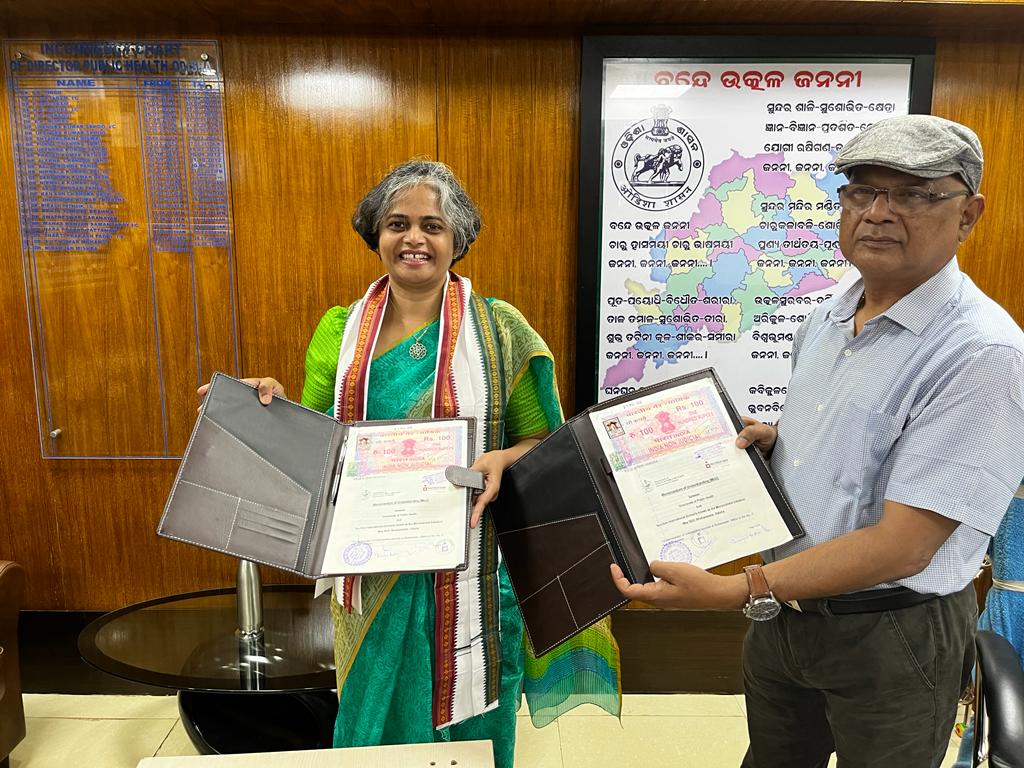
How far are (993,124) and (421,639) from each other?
2.51 m

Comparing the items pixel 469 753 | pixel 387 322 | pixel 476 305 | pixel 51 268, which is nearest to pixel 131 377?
pixel 51 268

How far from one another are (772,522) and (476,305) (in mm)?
814

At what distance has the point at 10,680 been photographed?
2152 millimetres

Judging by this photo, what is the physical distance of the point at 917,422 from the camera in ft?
3.54

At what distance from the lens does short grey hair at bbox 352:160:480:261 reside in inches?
61.6

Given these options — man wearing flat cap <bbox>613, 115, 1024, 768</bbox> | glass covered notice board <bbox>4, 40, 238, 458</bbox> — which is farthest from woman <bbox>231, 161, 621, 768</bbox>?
glass covered notice board <bbox>4, 40, 238, 458</bbox>

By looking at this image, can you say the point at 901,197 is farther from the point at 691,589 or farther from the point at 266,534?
the point at 266,534

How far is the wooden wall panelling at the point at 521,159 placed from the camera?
2393 mm

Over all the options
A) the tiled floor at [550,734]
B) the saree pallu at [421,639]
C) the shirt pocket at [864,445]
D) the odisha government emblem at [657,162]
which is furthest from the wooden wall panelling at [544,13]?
the tiled floor at [550,734]

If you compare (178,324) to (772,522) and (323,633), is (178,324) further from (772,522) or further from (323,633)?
(772,522)

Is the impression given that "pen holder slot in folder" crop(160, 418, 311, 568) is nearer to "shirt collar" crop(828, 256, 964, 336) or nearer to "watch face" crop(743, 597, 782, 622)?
"watch face" crop(743, 597, 782, 622)

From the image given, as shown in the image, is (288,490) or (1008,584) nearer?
(288,490)

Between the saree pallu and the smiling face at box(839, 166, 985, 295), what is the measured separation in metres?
0.73

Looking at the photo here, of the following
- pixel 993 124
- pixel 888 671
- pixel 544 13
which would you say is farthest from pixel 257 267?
pixel 993 124
